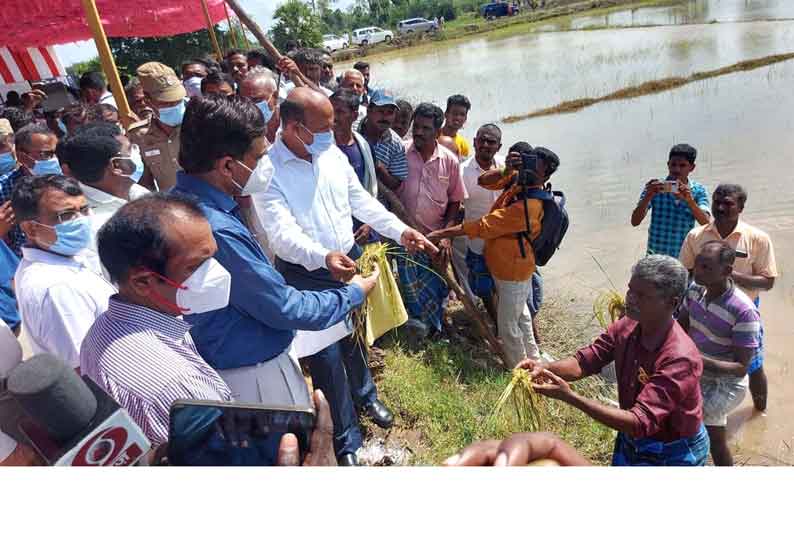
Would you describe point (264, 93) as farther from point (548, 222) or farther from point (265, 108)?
point (548, 222)

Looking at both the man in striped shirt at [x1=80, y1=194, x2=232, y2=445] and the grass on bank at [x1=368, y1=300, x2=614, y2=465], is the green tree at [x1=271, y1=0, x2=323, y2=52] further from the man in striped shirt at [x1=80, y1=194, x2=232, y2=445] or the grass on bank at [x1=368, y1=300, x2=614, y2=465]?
the man in striped shirt at [x1=80, y1=194, x2=232, y2=445]

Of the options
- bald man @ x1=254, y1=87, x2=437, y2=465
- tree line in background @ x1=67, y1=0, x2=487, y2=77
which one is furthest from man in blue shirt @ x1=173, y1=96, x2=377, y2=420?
tree line in background @ x1=67, y1=0, x2=487, y2=77

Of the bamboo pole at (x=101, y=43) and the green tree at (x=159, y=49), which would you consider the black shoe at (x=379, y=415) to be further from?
the green tree at (x=159, y=49)

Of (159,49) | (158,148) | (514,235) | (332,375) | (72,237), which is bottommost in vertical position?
(332,375)

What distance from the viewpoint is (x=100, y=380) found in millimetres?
1588

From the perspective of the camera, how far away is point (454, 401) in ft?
12.5

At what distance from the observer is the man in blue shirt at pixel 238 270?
203cm

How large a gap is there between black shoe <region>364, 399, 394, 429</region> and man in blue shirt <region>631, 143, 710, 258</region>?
8.37 ft

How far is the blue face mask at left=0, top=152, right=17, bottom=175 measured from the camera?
12.4 feet

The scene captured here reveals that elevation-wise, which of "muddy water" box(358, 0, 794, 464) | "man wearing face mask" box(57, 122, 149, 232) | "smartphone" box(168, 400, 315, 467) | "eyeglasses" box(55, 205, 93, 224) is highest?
"man wearing face mask" box(57, 122, 149, 232)

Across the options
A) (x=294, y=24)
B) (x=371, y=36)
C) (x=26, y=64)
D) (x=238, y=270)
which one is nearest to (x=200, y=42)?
(x=294, y=24)

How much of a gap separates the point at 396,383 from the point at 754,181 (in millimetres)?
8009

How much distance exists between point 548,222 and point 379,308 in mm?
1324

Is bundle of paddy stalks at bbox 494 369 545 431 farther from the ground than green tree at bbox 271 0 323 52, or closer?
closer
